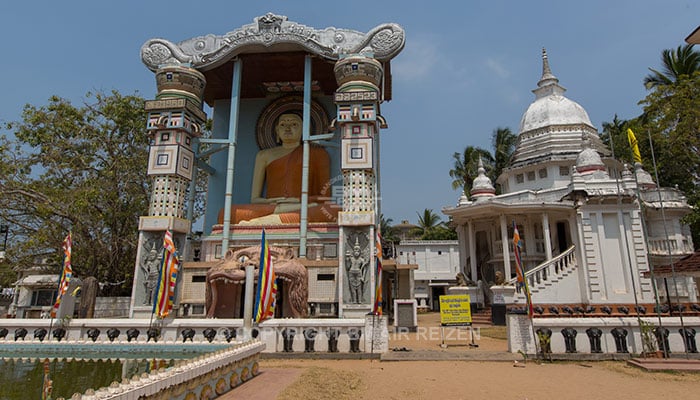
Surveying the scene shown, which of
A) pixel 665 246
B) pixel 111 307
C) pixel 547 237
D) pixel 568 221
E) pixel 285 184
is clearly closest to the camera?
pixel 111 307

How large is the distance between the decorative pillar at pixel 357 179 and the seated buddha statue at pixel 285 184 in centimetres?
303

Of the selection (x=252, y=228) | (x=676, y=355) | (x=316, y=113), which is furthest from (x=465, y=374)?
(x=316, y=113)

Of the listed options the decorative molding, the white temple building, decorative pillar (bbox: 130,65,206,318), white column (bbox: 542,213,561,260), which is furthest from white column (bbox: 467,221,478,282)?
decorative pillar (bbox: 130,65,206,318)

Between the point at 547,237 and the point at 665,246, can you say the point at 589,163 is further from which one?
the point at 665,246

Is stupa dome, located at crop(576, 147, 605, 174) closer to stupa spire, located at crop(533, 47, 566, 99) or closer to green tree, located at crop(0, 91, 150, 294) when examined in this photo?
stupa spire, located at crop(533, 47, 566, 99)

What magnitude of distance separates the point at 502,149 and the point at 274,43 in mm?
Result: 25387

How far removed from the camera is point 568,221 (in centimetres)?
2295

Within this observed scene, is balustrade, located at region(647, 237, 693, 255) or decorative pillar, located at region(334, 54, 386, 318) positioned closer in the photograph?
decorative pillar, located at region(334, 54, 386, 318)

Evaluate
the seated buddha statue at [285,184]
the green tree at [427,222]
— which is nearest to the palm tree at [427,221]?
the green tree at [427,222]

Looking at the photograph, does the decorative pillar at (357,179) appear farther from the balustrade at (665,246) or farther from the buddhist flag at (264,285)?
the balustrade at (665,246)

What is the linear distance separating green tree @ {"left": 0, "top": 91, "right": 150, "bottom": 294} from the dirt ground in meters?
14.5

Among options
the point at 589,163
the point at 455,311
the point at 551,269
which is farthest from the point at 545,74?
the point at 455,311

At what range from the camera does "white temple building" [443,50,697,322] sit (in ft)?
54.3

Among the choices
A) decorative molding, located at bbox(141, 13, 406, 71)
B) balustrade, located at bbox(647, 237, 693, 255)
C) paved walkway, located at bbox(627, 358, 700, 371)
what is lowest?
paved walkway, located at bbox(627, 358, 700, 371)
